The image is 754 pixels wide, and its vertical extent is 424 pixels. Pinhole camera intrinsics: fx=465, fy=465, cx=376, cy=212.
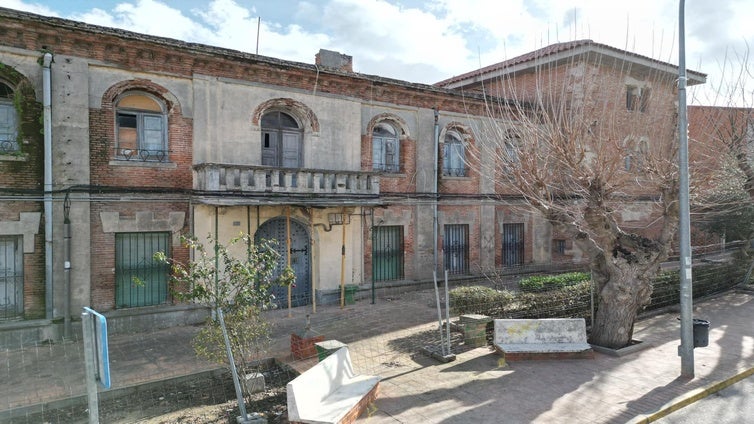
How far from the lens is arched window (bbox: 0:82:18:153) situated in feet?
33.9

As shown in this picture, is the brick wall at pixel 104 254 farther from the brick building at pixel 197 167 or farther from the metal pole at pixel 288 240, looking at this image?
the metal pole at pixel 288 240

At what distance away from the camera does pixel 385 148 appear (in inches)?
632

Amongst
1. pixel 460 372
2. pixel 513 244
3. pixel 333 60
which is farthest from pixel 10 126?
pixel 513 244

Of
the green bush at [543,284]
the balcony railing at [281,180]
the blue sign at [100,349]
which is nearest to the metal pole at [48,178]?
the balcony railing at [281,180]

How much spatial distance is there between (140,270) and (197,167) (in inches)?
116

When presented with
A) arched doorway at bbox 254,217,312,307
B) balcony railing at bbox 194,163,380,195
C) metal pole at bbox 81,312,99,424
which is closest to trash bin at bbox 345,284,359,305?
arched doorway at bbox 254,217,312,307

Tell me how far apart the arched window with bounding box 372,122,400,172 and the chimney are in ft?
7.49

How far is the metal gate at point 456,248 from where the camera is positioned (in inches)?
681

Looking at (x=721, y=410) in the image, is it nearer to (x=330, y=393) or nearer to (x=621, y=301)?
(x=621, y=301)

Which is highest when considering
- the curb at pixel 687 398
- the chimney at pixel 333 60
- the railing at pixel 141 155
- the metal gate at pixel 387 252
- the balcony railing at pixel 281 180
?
the chimney at pixel 333 60

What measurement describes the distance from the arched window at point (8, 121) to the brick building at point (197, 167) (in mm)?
25

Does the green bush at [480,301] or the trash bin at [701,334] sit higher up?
the green bush at [480,301]

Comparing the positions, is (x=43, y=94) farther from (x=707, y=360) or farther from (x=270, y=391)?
(x=707, y=360)

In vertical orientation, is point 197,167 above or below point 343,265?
above
